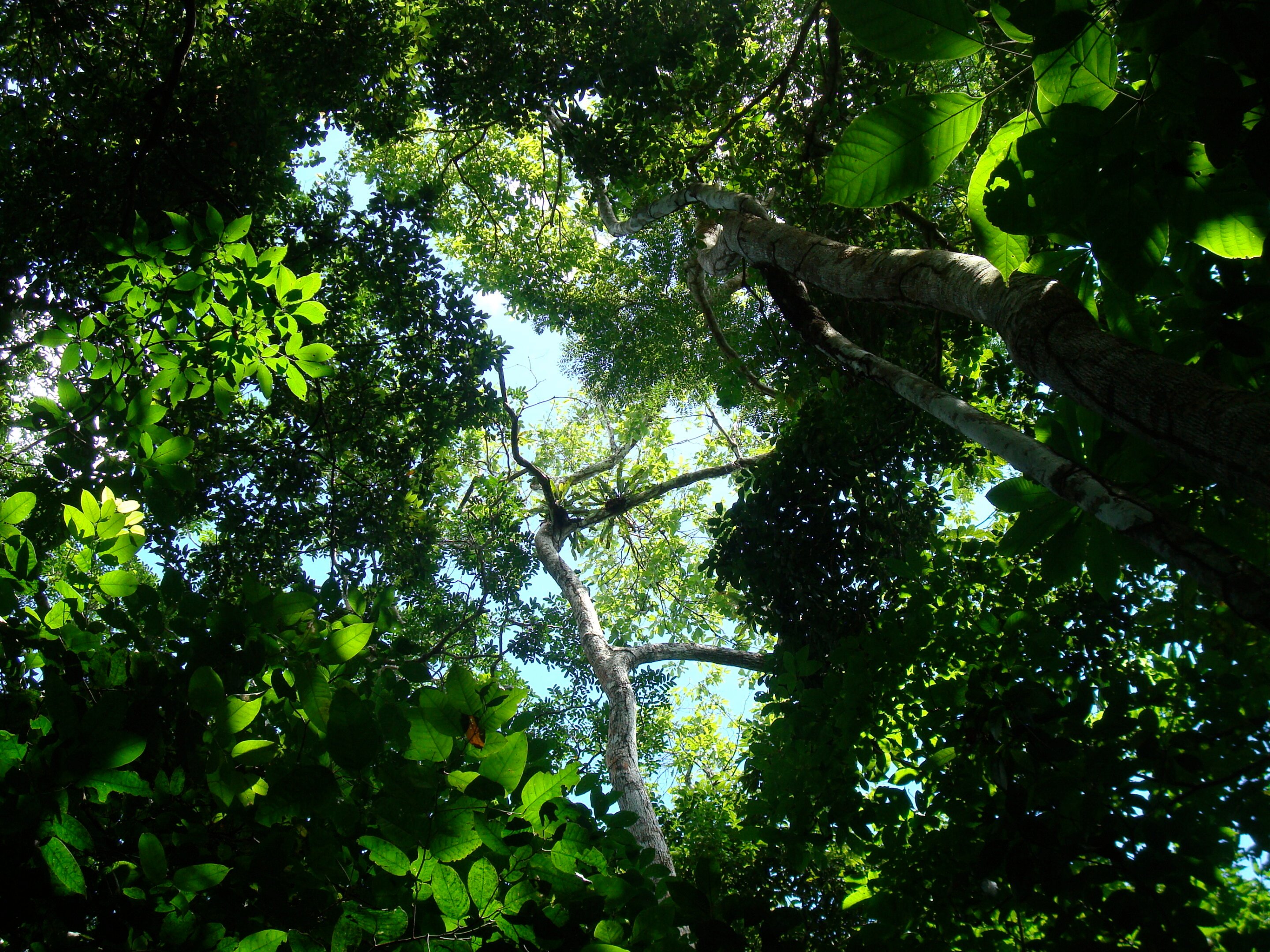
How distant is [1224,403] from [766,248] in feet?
10.6

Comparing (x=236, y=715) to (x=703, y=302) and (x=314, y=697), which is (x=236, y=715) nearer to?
(x=314, y=697)

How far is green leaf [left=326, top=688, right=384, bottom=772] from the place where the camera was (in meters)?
1.22

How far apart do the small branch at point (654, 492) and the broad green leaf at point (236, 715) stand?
8.78 meters

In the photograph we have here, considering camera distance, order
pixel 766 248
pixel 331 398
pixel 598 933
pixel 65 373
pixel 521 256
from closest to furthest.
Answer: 1. pixel 598 933
2. pixel 65 373
3. pixel 766 248
4. pixel 331 398
5. pixel 521 256

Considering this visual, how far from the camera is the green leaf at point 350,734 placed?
1224mm

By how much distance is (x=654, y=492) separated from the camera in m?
10.8

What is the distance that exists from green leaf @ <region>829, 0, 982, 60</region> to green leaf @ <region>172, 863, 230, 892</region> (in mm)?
1974

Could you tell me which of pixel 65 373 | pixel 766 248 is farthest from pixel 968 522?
pixel 65 373

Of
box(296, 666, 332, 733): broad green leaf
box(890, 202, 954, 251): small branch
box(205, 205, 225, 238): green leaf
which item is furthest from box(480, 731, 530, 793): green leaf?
box(890, 202, 954, 251): small branch

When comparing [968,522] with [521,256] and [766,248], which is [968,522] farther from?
[521,256]

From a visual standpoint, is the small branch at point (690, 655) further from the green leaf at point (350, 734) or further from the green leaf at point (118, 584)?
the green leaf at point (350, 734)

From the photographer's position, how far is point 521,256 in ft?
36.4

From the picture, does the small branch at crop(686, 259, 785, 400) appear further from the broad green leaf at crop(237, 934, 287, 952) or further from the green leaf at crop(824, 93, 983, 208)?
the broad green leaf at crop(237, 934, 287, 952)

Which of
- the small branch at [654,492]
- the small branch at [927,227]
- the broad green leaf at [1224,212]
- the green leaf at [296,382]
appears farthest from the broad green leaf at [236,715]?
the small branch at [654,492]
